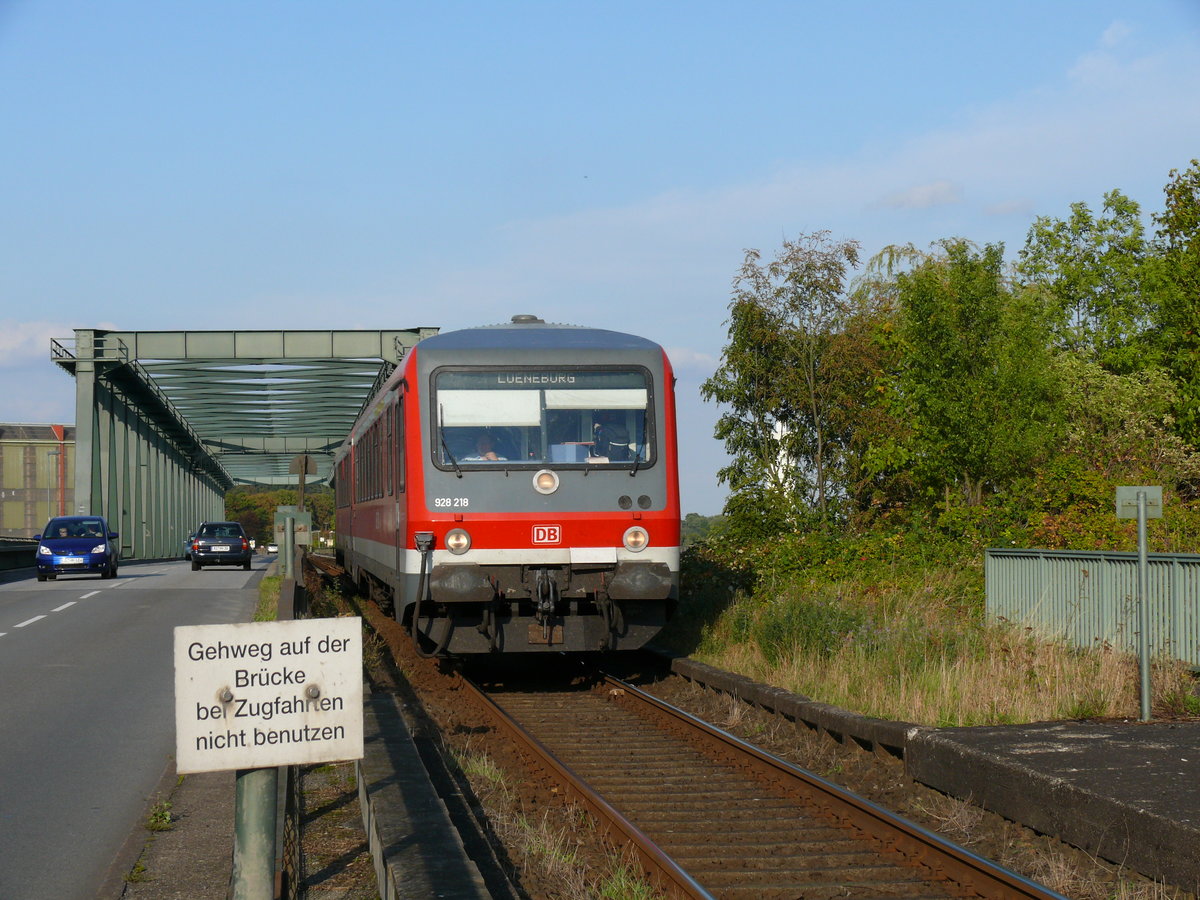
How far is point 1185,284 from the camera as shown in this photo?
3350 centimetres

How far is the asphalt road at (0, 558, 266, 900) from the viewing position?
6875 mm

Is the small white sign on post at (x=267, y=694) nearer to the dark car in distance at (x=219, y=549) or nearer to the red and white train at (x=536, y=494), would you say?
the red and white train at (x=536, y=494)

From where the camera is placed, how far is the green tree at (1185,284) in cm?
3322

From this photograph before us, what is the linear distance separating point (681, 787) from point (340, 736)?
4559 mm

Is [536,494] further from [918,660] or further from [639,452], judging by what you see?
[918,660]

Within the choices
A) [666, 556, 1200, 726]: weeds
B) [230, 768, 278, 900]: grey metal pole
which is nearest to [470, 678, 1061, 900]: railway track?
[666, 556, 1200, 726]: weeds

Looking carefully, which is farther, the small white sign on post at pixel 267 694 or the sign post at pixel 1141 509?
the sign post at pixel 1141 509

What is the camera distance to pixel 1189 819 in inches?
251

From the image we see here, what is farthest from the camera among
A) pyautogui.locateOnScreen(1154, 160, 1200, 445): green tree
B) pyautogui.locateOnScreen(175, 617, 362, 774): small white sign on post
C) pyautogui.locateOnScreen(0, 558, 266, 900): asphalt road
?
pyautogui.locateOnScreen(1154, 160, 1200, 445): green tree

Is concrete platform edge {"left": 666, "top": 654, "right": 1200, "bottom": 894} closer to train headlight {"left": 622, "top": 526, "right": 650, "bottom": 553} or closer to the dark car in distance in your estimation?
train headlight {"left": 622, "top": 526, "right": 650, "bottom": 553}

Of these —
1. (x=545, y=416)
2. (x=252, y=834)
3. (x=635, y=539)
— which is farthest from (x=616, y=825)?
(x=545, y=416)

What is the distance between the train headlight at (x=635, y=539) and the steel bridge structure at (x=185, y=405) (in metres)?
15.1

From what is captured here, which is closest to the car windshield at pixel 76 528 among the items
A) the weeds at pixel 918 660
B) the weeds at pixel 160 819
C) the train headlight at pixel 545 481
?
the weeds at pixel 918 660

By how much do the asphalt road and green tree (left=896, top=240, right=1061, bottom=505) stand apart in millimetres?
11838
